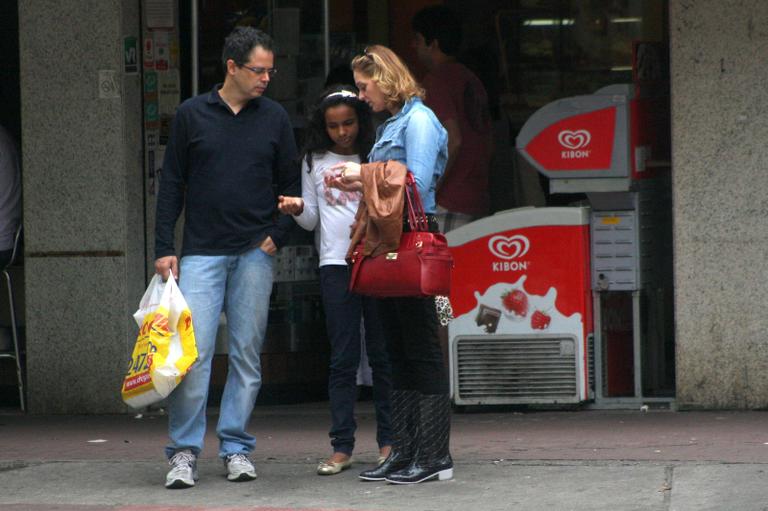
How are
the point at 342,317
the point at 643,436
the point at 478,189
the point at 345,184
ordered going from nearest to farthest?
the point at 345,184, the point at 342,317, the point at 643,436, the point at 478,189

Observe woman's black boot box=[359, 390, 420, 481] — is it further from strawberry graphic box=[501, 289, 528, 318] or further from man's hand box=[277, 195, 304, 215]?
strawberry graphic box=[501, 289, 528, 318]

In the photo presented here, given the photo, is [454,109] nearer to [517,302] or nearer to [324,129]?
[517,302]

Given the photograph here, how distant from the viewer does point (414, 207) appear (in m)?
5.96

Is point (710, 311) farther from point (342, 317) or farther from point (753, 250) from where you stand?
point (342, 317)

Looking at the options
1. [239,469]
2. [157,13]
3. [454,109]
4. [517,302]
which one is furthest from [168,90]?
[239,469]

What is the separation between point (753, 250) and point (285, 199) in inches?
112

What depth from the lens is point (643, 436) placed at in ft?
23.9

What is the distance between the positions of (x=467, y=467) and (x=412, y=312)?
2.87 feet

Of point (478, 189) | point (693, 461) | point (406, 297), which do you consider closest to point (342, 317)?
point (406, 297)

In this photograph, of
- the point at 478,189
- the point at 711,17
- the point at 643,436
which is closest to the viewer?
the point at 643,436

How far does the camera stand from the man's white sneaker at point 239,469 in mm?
6324

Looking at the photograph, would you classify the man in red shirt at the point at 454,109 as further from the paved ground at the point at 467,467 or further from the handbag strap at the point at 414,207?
the handbag strap at the point at 414,207

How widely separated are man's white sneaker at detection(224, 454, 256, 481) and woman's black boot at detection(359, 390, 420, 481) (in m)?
0.47

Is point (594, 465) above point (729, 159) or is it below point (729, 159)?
below
